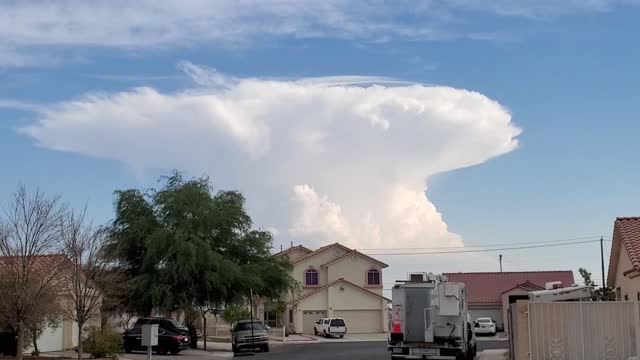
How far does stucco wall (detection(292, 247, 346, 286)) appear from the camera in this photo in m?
75.9

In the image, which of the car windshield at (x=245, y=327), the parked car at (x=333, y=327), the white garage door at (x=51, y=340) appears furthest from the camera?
the parked car at (x=333, y=327)

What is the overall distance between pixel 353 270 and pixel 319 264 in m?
3.12

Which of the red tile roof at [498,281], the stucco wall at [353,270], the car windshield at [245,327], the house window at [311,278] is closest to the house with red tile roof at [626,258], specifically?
the car windshield at [245,327]

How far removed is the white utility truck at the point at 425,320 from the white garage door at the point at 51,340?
20629 millimetres

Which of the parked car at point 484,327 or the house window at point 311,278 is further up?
the house window at point 311,278

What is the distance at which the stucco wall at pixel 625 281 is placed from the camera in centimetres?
2569

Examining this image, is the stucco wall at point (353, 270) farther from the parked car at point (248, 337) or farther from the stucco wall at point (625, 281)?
the stucco wall at point (625, 281)

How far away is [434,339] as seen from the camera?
26.9 metres

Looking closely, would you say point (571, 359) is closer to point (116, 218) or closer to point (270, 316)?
point (116, 218)

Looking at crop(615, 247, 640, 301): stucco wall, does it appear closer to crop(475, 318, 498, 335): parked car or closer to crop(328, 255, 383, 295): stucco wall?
crop(475, 318, 498, 335): parked car

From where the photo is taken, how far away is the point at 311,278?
76.3 meters

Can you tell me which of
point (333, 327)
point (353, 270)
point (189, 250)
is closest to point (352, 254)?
point (353, 270)

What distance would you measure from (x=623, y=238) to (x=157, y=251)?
26.0 metres

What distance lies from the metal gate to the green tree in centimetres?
2577
